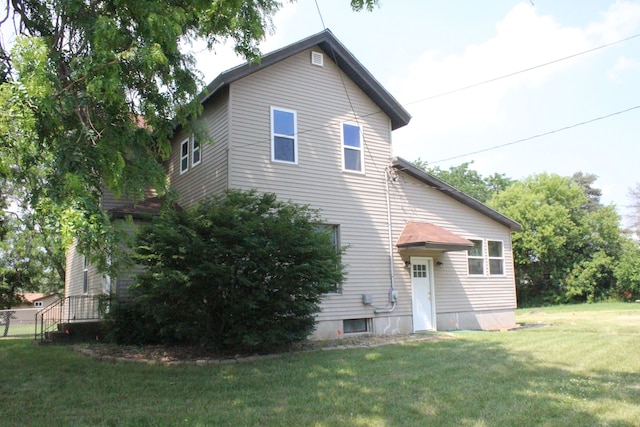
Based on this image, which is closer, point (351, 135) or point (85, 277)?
point (351, 135)

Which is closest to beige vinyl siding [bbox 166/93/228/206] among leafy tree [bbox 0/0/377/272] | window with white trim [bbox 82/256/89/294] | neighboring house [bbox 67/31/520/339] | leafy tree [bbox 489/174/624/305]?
neighboring house [bbox 67/31/520/339]

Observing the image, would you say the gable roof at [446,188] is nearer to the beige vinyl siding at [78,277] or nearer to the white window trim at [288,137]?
the white window trim at [288,137]

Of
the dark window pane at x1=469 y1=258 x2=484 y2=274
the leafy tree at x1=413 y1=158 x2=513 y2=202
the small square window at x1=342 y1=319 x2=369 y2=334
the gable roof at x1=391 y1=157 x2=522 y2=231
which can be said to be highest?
the leafy tree at x1=413 y1=158 x2=513 y2=202

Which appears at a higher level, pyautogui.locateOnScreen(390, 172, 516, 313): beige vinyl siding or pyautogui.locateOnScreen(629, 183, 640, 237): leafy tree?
pyautogui.locateOnScreen(629, 183, 640, 237): leafy tree

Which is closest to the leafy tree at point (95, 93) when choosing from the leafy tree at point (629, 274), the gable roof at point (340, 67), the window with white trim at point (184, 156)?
the gable roof at point (340, 67)

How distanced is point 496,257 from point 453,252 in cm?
206

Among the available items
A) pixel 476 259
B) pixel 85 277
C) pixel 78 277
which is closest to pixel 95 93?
pixel 85 277

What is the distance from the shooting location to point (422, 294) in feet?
46.4

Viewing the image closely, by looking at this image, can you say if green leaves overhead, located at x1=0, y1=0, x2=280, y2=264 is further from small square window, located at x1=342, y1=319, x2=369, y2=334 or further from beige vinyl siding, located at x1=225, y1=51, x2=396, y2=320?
small square window, located at x1=342, y1=319, x2=369, y2=334

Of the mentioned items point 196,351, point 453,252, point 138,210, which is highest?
point 138,210

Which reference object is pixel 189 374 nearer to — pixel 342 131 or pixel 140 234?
pixel 140 234

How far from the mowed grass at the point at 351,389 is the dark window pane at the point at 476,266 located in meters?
5.44

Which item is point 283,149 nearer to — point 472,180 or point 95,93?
point 95,93

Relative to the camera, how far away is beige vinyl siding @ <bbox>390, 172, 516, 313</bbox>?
561 inches
